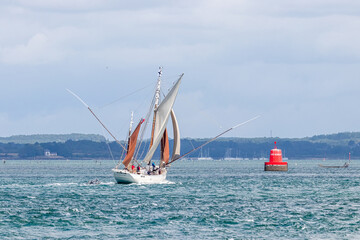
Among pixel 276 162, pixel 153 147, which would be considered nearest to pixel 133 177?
pixel 153 147

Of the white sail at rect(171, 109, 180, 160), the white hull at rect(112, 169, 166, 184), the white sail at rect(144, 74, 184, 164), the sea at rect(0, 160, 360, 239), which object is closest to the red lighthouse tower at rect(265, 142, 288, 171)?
the white sail at rect(171, 109, 180, 160)

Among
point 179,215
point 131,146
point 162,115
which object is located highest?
point 162,115

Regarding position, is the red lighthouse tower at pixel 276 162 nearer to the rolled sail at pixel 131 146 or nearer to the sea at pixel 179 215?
the rolled sail at pixel 131 146

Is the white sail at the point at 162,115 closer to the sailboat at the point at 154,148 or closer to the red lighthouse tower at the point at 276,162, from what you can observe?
the sailboat at the point at 154,148

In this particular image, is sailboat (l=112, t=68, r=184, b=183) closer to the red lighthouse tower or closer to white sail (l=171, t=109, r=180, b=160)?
white sail (l=171, t=109, r=180, b=160)

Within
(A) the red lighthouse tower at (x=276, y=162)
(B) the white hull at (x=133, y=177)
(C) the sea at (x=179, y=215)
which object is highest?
(A) the red lighthouse tower at (x=276, y=162)

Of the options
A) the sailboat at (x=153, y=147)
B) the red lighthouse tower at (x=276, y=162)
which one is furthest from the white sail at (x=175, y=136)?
the red lighthouse tower at (x=276, y=162)

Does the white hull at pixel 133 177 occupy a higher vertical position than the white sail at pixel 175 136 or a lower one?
lower

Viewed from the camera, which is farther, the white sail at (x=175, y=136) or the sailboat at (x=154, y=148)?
the white sail at (x=175, y=136)

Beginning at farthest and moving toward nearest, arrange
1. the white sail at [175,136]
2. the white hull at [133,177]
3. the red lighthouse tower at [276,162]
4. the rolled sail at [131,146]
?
1. the red lighthouse tower at [276,162]
2. the white sail at [175,136]
3. the rolled sail at [131,146]
4. the white hull at [133,177]

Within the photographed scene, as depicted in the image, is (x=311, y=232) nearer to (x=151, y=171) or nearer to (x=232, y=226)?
(x=232, y=226)

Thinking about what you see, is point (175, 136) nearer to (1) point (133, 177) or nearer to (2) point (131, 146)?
(2) point (131, 146)

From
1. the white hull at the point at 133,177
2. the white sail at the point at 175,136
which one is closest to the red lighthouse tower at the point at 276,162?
the white sail at the point at 175,136

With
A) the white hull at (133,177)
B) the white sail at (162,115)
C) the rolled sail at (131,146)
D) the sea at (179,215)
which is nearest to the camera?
the sea at (179,215)
